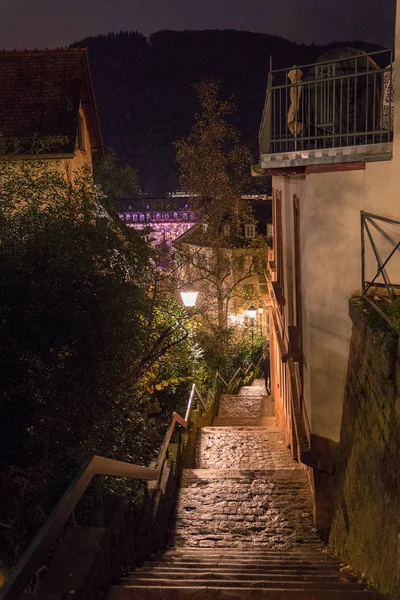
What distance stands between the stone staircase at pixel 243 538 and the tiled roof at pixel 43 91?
742 centimetres

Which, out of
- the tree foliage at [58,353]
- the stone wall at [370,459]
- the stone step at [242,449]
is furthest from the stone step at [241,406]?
the stone wall at [370,459]

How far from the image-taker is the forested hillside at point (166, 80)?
74.6 m

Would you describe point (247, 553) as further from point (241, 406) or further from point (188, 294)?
point (241, 406)

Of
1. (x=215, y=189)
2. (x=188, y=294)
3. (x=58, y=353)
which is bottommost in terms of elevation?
(x=188, y=294)

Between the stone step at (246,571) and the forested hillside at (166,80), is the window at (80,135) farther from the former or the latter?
the forested hillside at (166,80)

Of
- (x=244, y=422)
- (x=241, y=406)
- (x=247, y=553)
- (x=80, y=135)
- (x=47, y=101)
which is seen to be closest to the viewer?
(x=247, y=553)

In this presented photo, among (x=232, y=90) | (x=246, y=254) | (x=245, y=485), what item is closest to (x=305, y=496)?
(x=245, y=485)

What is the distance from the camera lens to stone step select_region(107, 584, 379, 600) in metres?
4.25

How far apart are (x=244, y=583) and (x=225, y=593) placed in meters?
0.52

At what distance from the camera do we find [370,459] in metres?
5.66

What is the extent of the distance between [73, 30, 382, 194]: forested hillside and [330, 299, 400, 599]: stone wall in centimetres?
5658

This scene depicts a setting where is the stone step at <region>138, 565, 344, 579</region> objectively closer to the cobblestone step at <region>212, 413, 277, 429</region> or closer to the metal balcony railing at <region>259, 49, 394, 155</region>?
the metal balcony railing at <region>259, 49, 394, 155</region>

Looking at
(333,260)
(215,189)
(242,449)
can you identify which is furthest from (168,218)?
(333,260)

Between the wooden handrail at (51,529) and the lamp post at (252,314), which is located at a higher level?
the wooden handrail at (51,529)
